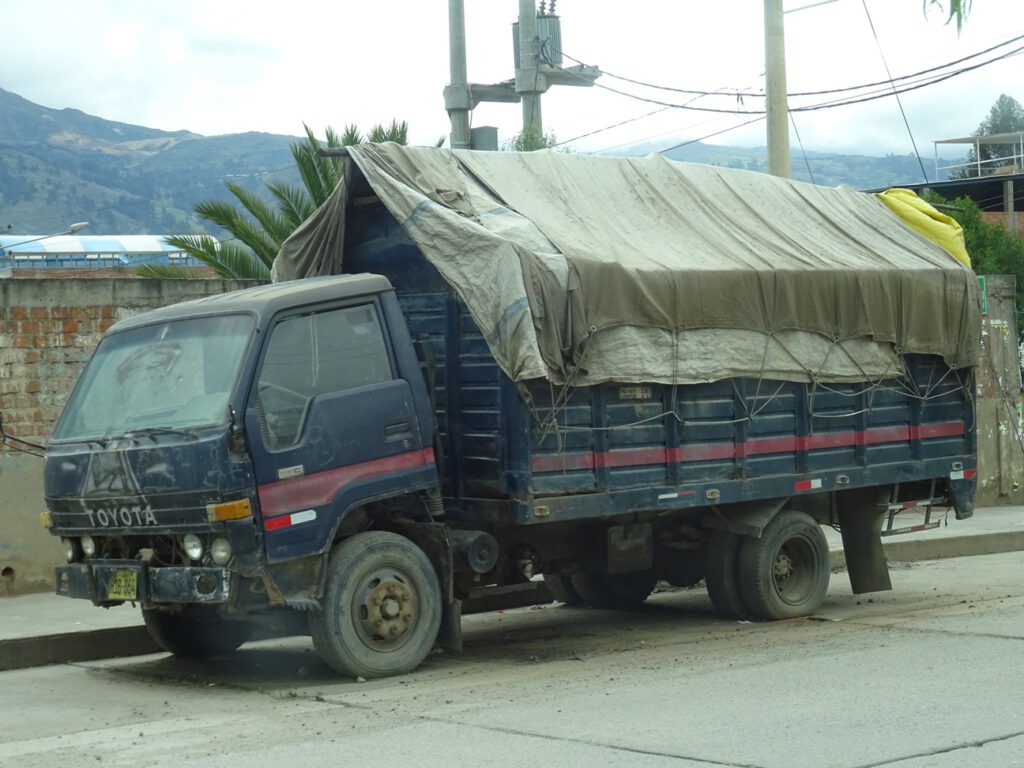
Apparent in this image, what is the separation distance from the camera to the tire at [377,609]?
827cm

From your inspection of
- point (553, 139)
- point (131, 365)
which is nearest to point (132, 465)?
point (131, 365)

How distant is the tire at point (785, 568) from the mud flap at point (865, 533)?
1.74 feet

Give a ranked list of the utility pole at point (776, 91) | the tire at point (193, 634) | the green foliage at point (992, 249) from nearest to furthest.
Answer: the tire at point (193, 634) → the utility pole at point (776, 91) → the green foliage at point (992, 249)

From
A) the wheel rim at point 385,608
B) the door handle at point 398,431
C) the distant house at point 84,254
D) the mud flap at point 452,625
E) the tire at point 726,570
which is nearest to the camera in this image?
the wheel rim at point 385,608

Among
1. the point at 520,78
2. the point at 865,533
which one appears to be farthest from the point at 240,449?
the point at 520,78

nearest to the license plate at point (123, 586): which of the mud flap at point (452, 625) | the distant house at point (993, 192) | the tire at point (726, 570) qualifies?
the mud flap at point (452, 625)

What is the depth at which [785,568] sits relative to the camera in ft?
35.8

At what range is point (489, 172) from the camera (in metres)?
9.88

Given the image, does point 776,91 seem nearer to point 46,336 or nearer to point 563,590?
point 563,590

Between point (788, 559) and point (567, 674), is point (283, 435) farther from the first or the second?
point (788, 559)

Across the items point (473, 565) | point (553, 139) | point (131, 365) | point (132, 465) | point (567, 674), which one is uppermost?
point (553, 139)

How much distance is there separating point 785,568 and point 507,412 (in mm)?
3229

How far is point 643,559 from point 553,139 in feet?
68.0

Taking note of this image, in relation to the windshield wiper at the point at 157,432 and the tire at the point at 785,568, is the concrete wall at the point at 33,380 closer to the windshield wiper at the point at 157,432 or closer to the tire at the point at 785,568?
the windshield wiper at the point at 157,432
